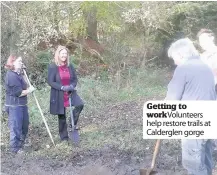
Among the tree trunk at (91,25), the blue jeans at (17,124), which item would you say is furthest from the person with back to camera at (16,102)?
the tree trunk at (91,25)

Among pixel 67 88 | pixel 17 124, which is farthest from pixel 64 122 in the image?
pixel 17 124

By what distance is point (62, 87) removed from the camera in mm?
4152

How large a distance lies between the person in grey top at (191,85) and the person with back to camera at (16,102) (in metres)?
1.60

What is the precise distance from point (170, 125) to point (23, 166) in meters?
1.42

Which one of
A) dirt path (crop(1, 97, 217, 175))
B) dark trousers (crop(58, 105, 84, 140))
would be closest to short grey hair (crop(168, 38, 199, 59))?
dirt path (crop(1, 97, 217, 175))

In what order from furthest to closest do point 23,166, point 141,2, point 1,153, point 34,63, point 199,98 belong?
point 34,63, point 141,2, point 1,153, point 23,166, point 199,98

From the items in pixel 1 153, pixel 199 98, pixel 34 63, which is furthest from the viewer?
pixel 34 63

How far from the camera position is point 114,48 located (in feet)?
17.2

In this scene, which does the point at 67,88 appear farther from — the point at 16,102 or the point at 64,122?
the point at 16,102

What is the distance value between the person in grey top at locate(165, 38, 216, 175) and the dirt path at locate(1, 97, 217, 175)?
619 millimetres

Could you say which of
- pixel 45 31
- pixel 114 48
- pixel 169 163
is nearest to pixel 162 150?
pixel 169 163

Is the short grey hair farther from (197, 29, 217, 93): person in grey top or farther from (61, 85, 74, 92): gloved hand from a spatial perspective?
(61, 85, 74, 92): gloved hand

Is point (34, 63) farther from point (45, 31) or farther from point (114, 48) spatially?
point (114, 48)

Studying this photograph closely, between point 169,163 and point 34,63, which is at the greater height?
point 34,63
